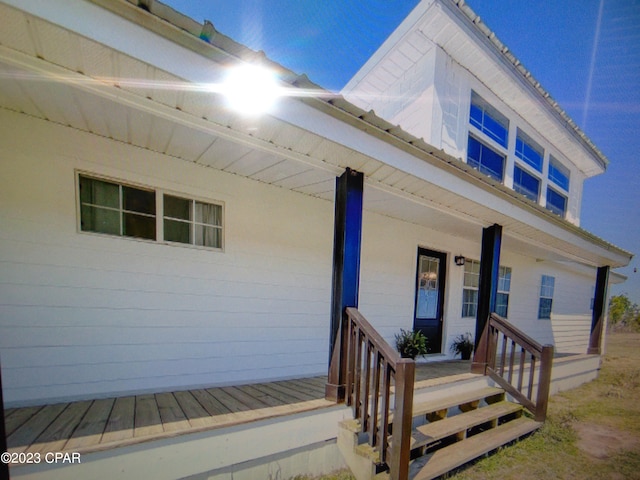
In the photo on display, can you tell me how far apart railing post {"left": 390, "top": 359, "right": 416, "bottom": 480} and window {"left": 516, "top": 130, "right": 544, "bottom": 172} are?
665 centimetres

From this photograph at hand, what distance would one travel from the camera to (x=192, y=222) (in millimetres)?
3064

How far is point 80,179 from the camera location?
2.56 m

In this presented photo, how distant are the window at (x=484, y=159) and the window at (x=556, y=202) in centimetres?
267

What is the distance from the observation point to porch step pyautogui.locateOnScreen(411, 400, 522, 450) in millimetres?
2608

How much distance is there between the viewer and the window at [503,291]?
6742 mm

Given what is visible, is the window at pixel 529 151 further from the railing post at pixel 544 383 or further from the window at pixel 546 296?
the railing post at pixel 544 383

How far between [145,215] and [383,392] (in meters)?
2.81

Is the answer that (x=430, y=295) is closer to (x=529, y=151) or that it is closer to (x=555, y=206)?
(x=529, y=151)

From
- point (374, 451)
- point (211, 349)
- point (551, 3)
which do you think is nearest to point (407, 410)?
point (374, 451)

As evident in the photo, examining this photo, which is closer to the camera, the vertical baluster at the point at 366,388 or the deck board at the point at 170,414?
the deck board at the point at 170,414

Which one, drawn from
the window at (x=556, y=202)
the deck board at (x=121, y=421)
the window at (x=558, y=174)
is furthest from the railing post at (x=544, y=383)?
the window at (x=558, y=174)

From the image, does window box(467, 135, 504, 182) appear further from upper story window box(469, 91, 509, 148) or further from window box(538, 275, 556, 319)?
window box(538, 275, 556, 319)

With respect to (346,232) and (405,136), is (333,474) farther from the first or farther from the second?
(405,136)

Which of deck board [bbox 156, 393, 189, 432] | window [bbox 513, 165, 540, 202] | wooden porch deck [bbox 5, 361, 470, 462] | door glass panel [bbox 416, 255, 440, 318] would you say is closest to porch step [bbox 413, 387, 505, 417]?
wooden porch deck [bbox 5, 361, 470, 462]
